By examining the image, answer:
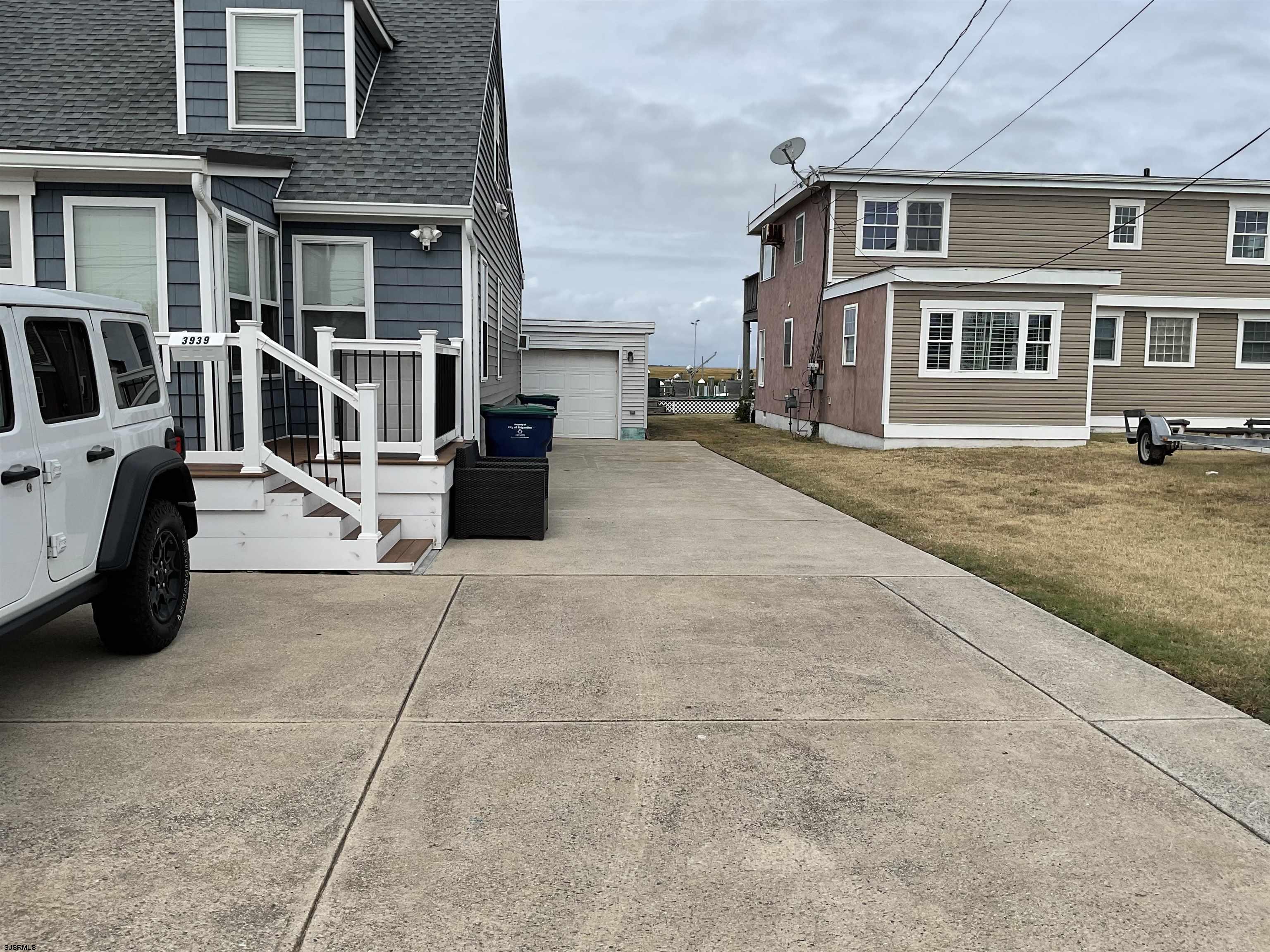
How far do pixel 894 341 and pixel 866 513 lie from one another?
8242 millimetres

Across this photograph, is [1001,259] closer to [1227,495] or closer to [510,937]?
[1227,495]

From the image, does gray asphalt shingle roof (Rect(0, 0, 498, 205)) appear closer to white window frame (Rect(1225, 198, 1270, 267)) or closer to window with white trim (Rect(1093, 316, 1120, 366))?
window with white trim (Rect(1093, 316, 1120, 366))

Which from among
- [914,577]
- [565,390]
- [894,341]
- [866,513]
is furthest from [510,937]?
[565,390]

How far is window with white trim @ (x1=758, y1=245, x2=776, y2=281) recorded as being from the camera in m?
27.2

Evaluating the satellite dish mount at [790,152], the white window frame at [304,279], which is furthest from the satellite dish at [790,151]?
the white window frame at [304,279]

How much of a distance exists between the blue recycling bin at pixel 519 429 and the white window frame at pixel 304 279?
1681 millimetres

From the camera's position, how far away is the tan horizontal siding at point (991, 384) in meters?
17.8

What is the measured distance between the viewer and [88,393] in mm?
4555

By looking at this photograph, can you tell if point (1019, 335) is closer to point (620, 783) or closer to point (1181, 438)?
point (1181, 438)

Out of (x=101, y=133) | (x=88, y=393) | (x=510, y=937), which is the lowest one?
(x=510, y=937)

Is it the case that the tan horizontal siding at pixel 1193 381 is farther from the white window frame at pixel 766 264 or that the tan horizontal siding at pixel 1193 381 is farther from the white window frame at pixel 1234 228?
the white window frame at pixel 766 264

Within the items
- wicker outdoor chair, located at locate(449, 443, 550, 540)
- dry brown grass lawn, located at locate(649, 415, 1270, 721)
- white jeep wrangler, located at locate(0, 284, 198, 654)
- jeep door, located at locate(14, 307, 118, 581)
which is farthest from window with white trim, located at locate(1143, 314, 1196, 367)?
jeep door, located at locate(14, 307, 118, 581)

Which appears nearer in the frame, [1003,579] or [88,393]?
[88,393]

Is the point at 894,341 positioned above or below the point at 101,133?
below
